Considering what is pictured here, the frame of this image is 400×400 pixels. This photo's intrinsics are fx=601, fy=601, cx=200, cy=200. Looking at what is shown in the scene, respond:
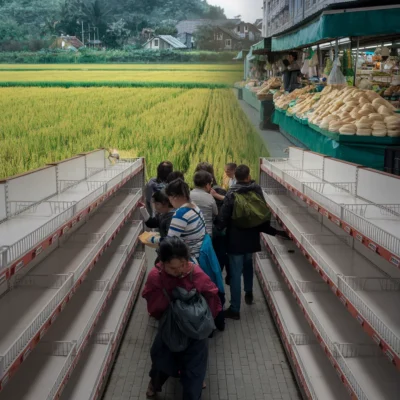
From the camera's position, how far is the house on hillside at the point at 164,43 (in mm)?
10242

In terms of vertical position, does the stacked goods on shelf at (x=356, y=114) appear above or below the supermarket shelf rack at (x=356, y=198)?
above

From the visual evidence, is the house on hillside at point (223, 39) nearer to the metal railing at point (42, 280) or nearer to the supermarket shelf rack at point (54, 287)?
the supermarket shelf rack at point (54, 287)

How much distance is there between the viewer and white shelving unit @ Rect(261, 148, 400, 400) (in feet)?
9.67

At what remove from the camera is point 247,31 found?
10.2m

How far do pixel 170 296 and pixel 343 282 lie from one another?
0.95 metres

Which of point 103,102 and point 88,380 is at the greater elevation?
point 103,102

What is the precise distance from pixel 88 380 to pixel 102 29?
24.8 ft

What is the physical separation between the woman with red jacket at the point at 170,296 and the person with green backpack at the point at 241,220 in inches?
58.5

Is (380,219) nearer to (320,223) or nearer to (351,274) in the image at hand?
(351,274)

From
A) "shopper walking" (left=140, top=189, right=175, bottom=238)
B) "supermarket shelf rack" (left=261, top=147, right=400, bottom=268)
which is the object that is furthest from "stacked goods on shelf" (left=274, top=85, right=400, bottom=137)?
"shopper walking" (left=140, top=189, right=175, bottom=238)

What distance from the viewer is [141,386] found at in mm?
4051

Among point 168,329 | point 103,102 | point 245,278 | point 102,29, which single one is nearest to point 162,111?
point 103,102

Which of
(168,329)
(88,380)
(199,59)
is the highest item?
(199,59)

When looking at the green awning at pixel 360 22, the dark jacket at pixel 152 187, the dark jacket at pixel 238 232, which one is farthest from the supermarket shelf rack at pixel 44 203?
the green awning at pixel 360 22
